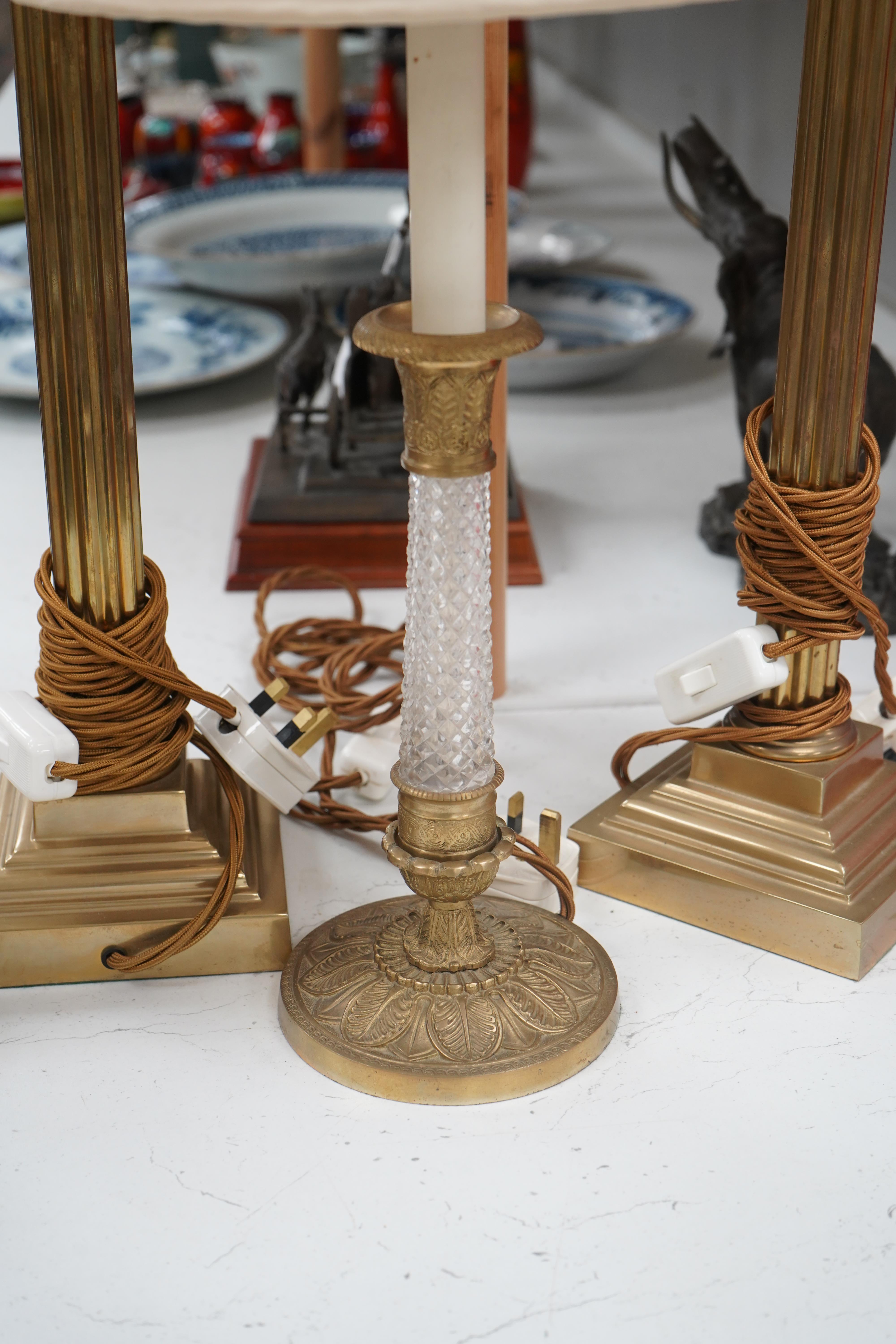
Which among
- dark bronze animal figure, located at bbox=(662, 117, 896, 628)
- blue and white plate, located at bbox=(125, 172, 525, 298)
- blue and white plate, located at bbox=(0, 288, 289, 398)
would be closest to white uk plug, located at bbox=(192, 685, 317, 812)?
dark bronze animal figure, located at bbox=(662, 117, 896, 628)

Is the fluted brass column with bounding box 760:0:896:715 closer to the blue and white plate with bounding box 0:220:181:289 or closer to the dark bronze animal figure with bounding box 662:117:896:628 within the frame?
the dark bronze animal figure with bounding box 662:117:896:628

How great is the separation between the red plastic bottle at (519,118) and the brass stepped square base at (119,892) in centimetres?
119

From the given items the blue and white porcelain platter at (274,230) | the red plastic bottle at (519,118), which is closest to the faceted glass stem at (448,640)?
the blue and white porcelain platter at (274,230)

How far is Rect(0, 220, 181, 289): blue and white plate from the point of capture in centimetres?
129

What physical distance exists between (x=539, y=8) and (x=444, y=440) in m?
0.14

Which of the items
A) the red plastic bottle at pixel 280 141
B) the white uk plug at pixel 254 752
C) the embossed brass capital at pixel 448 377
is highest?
the embossed brass capital at pixel 448 377

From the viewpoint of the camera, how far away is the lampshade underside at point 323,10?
30cm

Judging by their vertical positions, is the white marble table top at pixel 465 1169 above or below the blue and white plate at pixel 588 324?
below

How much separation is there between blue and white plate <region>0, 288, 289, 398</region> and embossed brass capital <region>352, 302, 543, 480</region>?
66cm

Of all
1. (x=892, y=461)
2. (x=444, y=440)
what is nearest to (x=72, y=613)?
(x=444, y=440)

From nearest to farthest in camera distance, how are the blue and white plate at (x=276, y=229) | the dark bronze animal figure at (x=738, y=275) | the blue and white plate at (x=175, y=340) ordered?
the dark bronze animal figure at (x=738, y=275)
the blue and white plate at (x=175, y=340)
the blue and white plate at (x=276, y=229)

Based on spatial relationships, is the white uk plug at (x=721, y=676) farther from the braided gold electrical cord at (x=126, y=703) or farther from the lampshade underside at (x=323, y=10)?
the lampshade underside at (x=323, y=10)

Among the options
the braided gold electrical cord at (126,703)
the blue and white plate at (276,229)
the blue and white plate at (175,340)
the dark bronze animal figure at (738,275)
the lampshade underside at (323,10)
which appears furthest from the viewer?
the blue and white plate at (276,229)

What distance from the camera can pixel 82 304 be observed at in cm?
48
